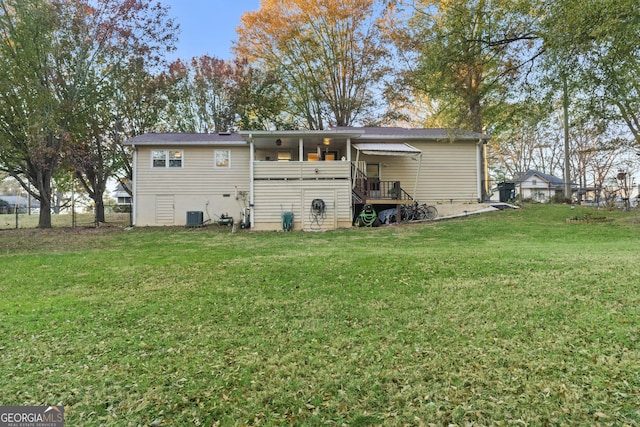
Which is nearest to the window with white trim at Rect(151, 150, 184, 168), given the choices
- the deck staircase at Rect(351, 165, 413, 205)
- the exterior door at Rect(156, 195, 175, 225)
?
the exterior door at Rect(156, 195, 175, 225)

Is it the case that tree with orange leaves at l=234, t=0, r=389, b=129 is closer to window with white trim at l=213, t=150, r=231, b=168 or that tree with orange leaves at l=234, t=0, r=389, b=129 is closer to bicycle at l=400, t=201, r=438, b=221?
window with white trim at l=213, t=150, r=231, b=168

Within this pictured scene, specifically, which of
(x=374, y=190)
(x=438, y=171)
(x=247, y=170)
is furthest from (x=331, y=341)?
(x=438, y=171)

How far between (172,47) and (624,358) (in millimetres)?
21017

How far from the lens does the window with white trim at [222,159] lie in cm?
1634

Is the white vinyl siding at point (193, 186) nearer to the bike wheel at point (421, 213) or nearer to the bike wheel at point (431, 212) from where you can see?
the bike wheel at point (421, 213)

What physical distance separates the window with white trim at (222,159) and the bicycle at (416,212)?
8.08m

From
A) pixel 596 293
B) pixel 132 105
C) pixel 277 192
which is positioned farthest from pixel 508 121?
pixel 132 105

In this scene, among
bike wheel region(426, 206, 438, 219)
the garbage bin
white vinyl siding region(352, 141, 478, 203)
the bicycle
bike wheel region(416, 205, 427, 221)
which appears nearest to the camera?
the bicycle

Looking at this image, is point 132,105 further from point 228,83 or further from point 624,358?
point 624,358

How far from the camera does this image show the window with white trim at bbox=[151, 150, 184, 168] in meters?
16.0

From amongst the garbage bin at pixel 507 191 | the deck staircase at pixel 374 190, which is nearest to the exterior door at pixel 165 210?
the deck staircase at pixel 374 190

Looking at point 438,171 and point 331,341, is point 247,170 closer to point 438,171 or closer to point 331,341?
point 438,171

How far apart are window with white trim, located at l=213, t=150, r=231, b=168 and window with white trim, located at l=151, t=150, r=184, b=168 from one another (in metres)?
1.52

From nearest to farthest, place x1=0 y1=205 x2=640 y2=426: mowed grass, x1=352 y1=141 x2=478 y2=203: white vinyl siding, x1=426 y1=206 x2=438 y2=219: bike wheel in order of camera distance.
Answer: x1=0 y1=205 x2=640 y2=426: mowed grass
x1=426 y1=206 x2=438 y2=219: bike wheel
x1=352 y1=141 x2=478 y2=203: white vinyl siding
